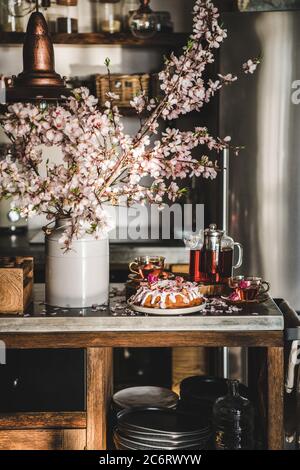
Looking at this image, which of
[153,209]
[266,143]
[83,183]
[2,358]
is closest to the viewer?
[83,183]

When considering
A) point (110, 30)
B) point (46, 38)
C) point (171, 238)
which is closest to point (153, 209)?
point (171, 238)

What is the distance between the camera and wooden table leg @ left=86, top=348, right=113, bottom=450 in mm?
1832

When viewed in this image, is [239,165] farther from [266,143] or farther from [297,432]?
[297,432]

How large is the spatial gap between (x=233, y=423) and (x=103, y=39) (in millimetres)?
2831

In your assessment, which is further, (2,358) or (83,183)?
(2,358)

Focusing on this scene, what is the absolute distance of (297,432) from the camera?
201 cm

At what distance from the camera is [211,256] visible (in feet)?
6.77

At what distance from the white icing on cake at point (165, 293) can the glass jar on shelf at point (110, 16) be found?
2.65 metres

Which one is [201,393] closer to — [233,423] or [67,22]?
[233,423]

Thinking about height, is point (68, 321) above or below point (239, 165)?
below

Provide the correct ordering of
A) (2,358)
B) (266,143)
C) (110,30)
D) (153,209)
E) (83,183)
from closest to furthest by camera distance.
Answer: (83,183), (2,358), (266,143), (110,30), (153,209)

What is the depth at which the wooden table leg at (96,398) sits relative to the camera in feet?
6.01

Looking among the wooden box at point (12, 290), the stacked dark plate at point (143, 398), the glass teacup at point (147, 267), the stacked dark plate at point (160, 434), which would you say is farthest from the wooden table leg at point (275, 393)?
the wooden box at point (12, 290)

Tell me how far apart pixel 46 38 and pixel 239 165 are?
155 cm
